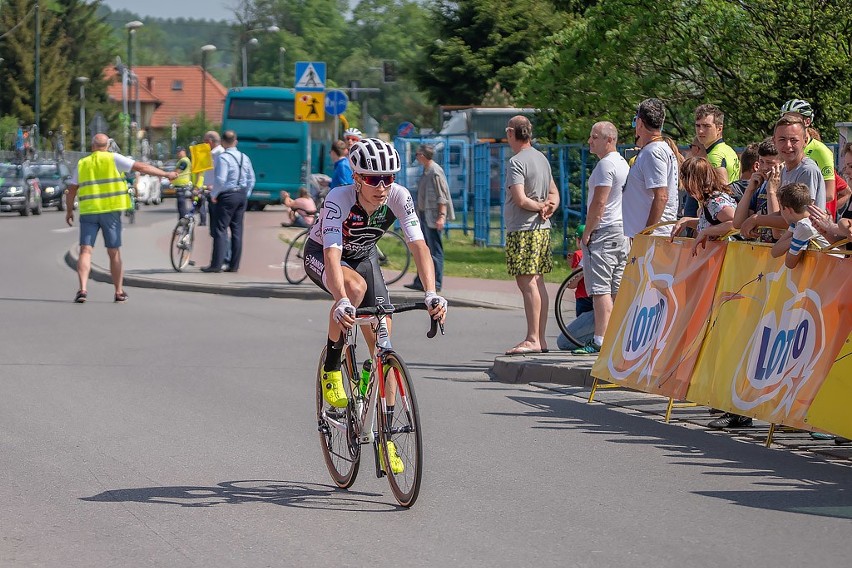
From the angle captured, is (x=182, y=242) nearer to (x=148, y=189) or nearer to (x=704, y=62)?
(x=704, y=62)

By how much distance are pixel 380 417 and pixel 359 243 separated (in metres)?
0.92

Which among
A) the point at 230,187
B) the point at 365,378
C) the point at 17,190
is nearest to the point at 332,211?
the point at 365,378

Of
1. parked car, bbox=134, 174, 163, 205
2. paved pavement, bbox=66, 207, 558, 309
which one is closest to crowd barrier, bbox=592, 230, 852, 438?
paved pavement, bbox=66, 207, 558, 309

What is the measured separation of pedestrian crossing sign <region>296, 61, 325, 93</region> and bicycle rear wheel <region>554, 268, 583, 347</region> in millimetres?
12292

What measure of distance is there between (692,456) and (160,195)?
58.7m

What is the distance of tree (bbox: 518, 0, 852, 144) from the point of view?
20.5 m

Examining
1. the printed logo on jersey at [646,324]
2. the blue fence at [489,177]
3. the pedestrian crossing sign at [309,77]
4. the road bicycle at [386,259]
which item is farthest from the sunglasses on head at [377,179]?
the pedestrian crossing sign at [309,77]

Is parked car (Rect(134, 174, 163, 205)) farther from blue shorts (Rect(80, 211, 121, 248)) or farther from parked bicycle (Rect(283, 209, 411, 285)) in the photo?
blue shorts (Rect(80, 211, 121, 248))

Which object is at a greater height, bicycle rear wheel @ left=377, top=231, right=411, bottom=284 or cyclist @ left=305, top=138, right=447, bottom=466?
cyclist @ left=305, top=138, right=447, bottom=466

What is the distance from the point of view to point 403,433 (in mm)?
6719

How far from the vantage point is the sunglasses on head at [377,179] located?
22.6ft

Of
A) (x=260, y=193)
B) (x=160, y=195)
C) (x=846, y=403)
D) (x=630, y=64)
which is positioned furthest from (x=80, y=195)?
(x=160, y=195)

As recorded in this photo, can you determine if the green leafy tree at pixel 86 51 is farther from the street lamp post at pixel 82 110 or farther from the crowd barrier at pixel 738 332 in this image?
the crowd barrier at pixel 738 332

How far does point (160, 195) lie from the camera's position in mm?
65188
